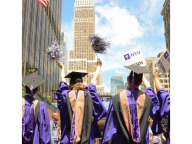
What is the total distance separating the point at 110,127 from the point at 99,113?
1.20 feet

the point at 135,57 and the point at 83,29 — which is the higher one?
the point at 83,29

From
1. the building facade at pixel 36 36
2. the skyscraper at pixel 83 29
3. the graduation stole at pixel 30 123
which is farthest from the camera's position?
the skyscraper at pixel 83 29

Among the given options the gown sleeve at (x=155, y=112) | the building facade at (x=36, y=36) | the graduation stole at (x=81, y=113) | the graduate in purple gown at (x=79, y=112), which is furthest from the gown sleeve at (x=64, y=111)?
the building facade at (x=36, y=36)

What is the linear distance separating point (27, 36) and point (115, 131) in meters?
36.1

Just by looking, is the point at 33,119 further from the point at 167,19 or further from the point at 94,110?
the point at 167,19

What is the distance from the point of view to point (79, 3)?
122375mm

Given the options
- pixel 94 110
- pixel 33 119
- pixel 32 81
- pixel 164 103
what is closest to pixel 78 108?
pixel 94 110

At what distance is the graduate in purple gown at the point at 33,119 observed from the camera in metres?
2.87

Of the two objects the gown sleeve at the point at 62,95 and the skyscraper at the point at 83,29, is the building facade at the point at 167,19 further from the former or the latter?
the skyscraper at the point at 83,29

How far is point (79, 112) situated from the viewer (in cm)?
266

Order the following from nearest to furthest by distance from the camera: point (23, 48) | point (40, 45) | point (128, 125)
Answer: point (128, 125) < point (23, 48) < point (40, 45)
